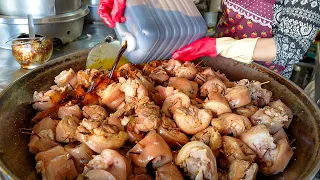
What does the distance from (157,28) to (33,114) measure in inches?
30.6

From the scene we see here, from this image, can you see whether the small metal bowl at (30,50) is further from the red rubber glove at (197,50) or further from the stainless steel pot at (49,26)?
the red rubber glove at (197,50)

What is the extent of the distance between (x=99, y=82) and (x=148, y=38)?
357 mm

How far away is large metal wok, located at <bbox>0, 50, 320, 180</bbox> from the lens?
1276 millimetres

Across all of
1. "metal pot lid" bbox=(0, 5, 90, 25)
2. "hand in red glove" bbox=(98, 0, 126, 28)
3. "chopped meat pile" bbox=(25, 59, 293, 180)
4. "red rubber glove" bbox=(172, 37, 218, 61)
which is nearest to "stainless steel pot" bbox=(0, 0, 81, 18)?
"metal pot lid" bbox=(0, 5, 90, 25)

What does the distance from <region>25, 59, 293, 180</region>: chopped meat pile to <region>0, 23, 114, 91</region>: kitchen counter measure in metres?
0.74

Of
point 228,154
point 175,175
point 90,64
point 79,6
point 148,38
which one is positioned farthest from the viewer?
point 79,6

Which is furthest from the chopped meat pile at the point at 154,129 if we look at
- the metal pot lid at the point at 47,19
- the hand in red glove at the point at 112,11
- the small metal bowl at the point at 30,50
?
the metal pot lid at the point at 47,19

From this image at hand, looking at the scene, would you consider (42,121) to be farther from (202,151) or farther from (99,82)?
(202,151)

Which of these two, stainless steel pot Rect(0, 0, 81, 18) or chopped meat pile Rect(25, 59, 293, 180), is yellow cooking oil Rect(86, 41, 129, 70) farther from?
stainless steel pot Rect(0, 0, 81, 18)

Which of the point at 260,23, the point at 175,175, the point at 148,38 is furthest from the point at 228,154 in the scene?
the point at 260,23

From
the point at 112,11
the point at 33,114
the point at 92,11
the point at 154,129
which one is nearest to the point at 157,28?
the point at 112,11

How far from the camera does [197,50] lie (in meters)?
1.98

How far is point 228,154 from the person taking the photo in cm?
139

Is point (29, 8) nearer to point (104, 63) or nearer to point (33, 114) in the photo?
point (104, 63)
